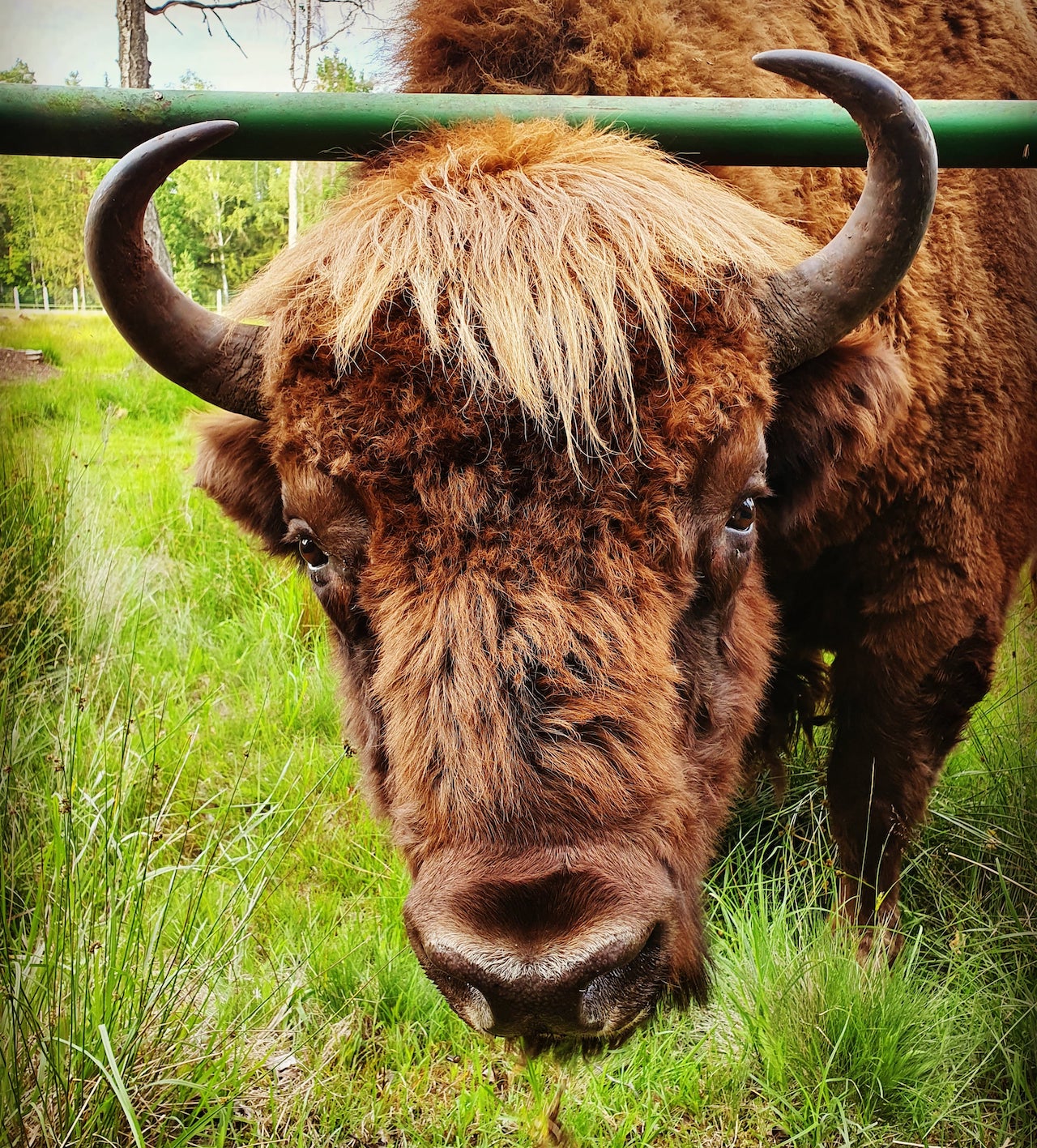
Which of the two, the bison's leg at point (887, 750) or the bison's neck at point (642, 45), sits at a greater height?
the bison's neck at point (642, 45)

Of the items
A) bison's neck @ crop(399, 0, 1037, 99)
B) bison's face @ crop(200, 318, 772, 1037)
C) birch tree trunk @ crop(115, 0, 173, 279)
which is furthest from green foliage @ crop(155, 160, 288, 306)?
bison's face @ crop(200, 318, 772, 1037)

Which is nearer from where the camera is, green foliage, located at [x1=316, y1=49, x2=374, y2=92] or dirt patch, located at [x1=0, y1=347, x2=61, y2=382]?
dirt patch, located at [x1=0, y1=347, x2=61, y2=382]

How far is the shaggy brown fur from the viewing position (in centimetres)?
178

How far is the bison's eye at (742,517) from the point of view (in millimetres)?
2271

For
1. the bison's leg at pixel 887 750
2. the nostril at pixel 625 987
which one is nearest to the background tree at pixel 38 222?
the nostril at pixel 625 987

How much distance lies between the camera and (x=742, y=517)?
232 cm

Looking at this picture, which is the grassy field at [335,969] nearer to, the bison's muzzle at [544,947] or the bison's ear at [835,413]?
the bison's muzzle at [544,947]

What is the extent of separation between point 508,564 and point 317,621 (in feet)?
12.4

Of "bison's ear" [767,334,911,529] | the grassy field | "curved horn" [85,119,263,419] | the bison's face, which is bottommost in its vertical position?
the grassy field

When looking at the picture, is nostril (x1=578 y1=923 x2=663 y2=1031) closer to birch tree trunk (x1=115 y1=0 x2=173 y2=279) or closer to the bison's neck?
the bison's neck

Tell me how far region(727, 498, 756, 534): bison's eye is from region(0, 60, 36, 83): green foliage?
1.82 meters

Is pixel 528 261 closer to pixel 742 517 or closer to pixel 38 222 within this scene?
pixel 742 517

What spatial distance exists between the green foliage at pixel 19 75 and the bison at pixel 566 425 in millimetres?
412

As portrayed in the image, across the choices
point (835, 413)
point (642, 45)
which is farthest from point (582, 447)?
point (642, 45)
